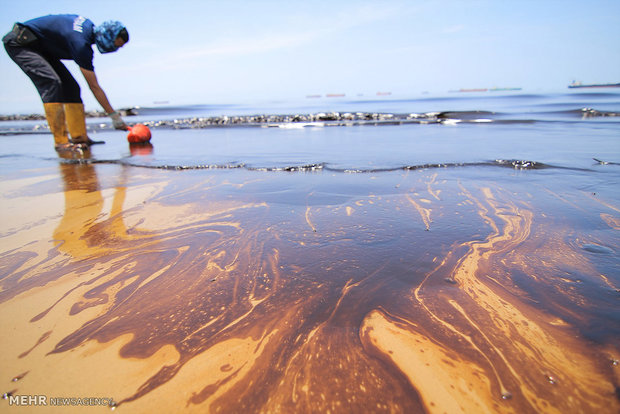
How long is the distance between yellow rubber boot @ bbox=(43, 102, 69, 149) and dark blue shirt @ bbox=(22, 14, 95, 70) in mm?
1080

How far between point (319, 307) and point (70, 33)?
6.41 m

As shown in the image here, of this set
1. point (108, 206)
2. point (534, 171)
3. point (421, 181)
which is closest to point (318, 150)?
point (421, 181)

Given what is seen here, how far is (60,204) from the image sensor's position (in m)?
2.75

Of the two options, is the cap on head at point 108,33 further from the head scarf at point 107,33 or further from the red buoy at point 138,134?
the red buoy at point 138,134

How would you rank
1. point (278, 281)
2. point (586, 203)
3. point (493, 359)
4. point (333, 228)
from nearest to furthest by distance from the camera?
point (493, 359) < point (278, 281) < point (333, 228) < point (586, 203)

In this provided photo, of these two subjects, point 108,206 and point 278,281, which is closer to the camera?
point 278,281

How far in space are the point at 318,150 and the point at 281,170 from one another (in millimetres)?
1832

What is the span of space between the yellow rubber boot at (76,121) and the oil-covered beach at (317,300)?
13.0ft

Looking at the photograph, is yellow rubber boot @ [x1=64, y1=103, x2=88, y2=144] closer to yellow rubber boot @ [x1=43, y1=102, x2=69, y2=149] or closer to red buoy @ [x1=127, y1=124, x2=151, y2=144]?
yellow rubber boot @ [x1=43, y1=102, x2=69, y2=149]

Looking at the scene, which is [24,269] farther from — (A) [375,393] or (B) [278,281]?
(A) [375,393]

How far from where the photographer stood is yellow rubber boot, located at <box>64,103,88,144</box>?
5.93m

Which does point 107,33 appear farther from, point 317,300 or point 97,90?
point 317,300

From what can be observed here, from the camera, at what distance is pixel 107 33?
503 centimetres

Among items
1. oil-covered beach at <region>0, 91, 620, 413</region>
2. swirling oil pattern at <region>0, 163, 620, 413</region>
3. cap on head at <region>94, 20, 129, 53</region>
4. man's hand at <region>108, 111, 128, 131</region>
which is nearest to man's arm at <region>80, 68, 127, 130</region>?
man's hand at <region>108, 111, 128, 131</region>
